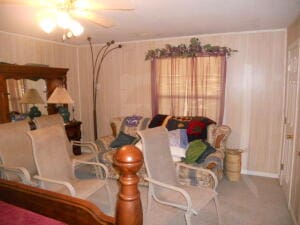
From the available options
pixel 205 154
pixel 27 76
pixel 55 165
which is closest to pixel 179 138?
pixel 205 154

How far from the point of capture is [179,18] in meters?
3.01

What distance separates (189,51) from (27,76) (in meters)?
2.71

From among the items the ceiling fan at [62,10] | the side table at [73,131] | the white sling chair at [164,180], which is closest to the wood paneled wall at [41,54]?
the side table at [73,131]

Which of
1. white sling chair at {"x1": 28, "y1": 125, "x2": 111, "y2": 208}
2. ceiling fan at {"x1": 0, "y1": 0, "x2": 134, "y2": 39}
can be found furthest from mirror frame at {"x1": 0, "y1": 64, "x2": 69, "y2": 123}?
ceiling fan at {"x1": 0, "y1": 0, "x2": 134, "y2": 39}

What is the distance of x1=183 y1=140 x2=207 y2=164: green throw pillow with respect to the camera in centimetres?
331

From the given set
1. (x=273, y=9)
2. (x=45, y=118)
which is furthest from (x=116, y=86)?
(x=273, y=9)

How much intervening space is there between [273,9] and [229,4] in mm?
563

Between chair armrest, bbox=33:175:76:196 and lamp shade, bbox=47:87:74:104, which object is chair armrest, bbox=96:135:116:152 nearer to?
lamp shade, bbox=47:87:74:104

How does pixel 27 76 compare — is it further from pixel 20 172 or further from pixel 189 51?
pixel 189 51

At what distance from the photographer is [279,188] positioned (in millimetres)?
3422

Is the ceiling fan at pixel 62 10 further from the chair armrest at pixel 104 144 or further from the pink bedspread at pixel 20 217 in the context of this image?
the chair armrest at pixel 104 144

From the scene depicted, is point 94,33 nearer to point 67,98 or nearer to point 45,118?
point 67,98

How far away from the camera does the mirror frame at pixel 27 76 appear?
11.3 feet

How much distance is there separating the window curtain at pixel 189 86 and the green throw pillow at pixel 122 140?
77 cm
